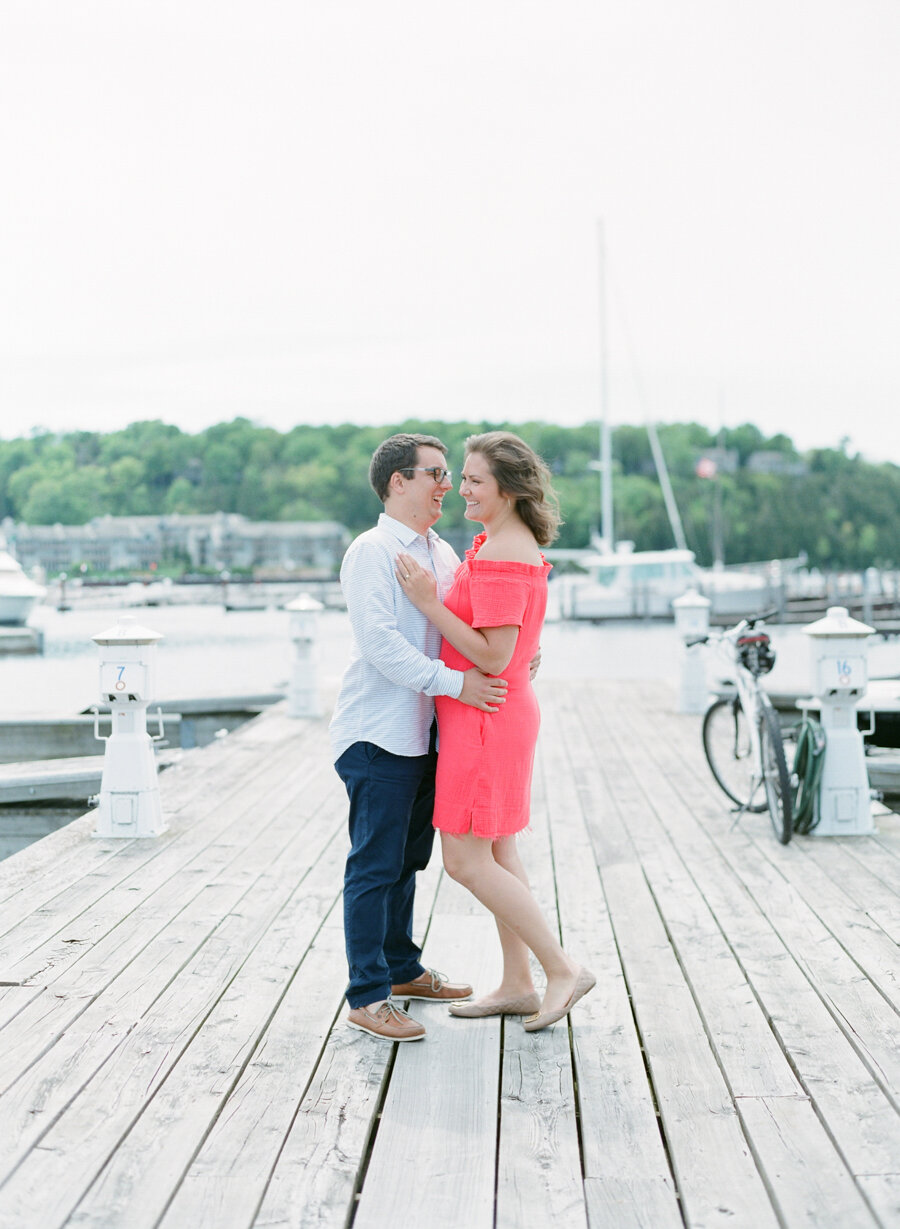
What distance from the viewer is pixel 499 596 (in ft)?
9.55

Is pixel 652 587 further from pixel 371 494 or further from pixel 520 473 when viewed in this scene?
pixel 371 494

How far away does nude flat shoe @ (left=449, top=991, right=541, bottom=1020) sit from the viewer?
10.7 ft

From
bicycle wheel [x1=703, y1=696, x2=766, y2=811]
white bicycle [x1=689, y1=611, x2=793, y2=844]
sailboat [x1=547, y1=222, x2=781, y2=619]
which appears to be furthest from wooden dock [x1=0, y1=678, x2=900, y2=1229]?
sailboat [x1=547, y1=222, x2=781, y2=619]

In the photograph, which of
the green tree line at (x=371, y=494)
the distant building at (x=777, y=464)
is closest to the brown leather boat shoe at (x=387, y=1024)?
the green tree line at (x=371, y=494)

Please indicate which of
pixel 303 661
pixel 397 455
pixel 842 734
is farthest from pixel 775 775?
pixel 303 661

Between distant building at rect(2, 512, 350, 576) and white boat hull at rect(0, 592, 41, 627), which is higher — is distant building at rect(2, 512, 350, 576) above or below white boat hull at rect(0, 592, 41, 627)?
above

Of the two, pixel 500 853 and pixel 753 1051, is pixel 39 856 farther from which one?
pixel 753 1051

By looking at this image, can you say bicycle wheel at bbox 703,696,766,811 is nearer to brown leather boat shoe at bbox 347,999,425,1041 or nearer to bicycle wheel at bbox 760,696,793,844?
bicycle wheel at bbox 760,696,793,844

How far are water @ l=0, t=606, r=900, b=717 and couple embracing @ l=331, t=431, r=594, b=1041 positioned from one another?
8.27m

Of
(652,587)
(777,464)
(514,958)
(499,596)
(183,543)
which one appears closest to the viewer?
(499,596)

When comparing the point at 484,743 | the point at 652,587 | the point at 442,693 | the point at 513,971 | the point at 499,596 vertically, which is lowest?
the point at 652,587

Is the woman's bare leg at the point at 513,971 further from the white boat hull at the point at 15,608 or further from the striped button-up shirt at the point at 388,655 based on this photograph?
the white boat hull at the point at 15,608

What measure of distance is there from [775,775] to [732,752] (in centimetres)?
94

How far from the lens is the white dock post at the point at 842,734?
555 cm
